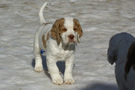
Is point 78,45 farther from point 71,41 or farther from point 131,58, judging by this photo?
point 131,58

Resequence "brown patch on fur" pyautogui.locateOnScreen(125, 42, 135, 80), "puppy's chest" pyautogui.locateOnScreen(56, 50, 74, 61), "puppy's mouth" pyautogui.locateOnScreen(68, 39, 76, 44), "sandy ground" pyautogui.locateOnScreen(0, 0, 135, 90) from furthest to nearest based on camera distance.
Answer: "sandy ground" pyautogui.locateOnScreen(0, 0, 135, 90)
"puppy's chest" pyautogui.locateOnScreen(56, 50, 74, 61)
"puppy's mouth" pyautogui.locateOnScreen(68, 39, 76, 44)
"brown patch on fur" pyautogui.locateOnScreen(125, 42, 135, 80)

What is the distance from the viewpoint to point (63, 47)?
590 centimetres

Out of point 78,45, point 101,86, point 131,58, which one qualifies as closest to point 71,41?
point 101,86

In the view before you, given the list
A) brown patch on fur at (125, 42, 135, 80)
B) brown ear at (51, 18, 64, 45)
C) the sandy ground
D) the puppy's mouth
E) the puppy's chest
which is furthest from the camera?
the sandy ground

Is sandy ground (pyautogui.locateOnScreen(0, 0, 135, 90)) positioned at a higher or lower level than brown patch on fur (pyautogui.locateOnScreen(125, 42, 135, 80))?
lower

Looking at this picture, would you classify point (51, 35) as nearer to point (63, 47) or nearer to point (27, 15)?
point (63, 47)

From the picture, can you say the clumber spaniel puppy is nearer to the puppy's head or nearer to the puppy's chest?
the puppy's head

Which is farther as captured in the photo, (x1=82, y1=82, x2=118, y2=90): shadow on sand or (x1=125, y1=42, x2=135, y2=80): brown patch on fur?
(x1=82, y1=82, x2=118, y2=90): shadow on sand

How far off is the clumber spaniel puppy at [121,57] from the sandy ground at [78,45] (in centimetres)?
196

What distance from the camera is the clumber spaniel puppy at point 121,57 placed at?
3.38 meters

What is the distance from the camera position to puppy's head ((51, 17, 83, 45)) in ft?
18.2

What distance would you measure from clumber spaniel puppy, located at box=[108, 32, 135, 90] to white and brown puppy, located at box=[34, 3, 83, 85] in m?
1.74

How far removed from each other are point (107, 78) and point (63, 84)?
32.7 inches

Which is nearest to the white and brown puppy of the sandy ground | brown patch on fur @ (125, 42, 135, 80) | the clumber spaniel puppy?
the sandy ground
